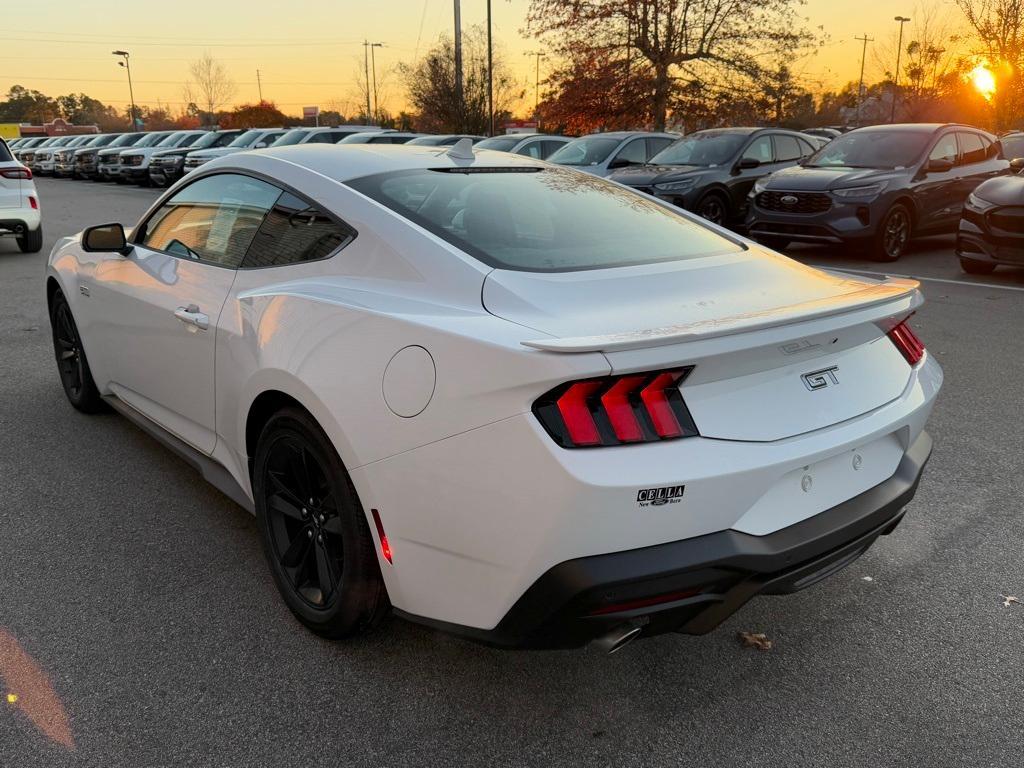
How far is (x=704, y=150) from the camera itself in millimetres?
12820

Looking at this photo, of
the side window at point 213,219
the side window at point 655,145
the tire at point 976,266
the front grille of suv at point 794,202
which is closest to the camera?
the side window at point 213,219

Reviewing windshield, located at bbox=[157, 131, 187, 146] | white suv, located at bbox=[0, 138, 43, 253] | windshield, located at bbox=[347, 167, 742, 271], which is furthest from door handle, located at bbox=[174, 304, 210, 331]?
windshield, located at bbox=[157, 131, 187, 146]

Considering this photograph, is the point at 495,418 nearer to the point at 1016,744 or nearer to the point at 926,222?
the point at 1016,744

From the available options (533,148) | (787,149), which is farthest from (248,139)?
(787,149)

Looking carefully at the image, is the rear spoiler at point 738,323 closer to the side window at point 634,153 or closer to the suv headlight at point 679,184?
the suv headlight at point 679,184

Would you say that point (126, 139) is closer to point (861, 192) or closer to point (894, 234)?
point (861, 192)

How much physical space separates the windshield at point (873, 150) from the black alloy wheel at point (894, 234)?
2.30 ft

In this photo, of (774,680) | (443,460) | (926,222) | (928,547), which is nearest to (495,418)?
(443,460)

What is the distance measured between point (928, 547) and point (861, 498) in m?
1.18

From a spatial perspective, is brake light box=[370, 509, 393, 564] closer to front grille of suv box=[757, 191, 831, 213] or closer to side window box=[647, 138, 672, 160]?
front grille of suv box=[757, 191, 831, 213]

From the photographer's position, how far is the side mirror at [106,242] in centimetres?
391

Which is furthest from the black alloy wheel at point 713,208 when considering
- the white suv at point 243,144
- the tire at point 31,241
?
the white suv at point 243,144

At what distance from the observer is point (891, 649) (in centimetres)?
270

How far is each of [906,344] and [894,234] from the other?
8941 mm
